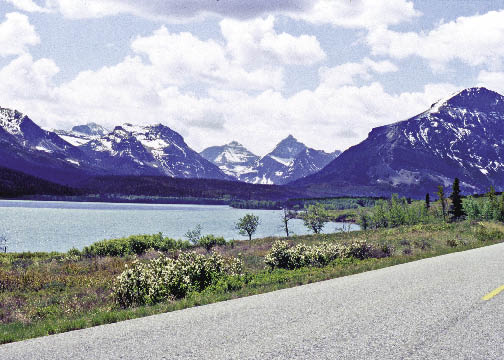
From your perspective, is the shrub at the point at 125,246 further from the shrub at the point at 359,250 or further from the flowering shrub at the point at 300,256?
the shrub at the point at 359,250

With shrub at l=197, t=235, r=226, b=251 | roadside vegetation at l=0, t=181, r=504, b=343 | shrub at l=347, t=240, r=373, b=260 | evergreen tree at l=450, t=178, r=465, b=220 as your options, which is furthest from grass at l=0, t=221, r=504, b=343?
evergreen tree at l=450, t=178, r=465, b=220

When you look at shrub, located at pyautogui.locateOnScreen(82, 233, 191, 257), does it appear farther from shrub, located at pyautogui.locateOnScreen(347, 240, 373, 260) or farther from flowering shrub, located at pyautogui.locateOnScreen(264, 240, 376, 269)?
shrub, located at pyautogui.locateOnScreen(347, 240, 373, 260)

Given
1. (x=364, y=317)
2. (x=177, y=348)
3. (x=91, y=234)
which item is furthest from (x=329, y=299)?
(x=91, y=234)

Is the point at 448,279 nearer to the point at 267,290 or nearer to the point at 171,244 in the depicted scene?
the point at 267,290

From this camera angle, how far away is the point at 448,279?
13.7 m

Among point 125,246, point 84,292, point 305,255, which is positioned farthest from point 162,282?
point 125,246

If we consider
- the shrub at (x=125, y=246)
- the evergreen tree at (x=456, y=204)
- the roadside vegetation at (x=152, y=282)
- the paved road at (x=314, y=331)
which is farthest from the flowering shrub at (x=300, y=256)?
the evergreen tree at (x=456, y=204)

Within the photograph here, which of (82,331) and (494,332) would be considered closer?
(494,332)

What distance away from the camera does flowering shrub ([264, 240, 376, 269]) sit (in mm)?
22609

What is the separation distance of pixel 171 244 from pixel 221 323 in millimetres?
36140

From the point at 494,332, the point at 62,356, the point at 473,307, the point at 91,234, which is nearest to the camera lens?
the point at 62,356

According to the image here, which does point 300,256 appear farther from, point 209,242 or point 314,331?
point 209,242

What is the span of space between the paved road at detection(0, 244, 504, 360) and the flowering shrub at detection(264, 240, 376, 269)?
10.5 meters

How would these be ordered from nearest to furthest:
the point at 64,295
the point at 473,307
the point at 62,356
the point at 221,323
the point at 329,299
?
the point at 62,356
the point at 221,323
the point at 473,307
the point at 329,299
the point at 64,295
